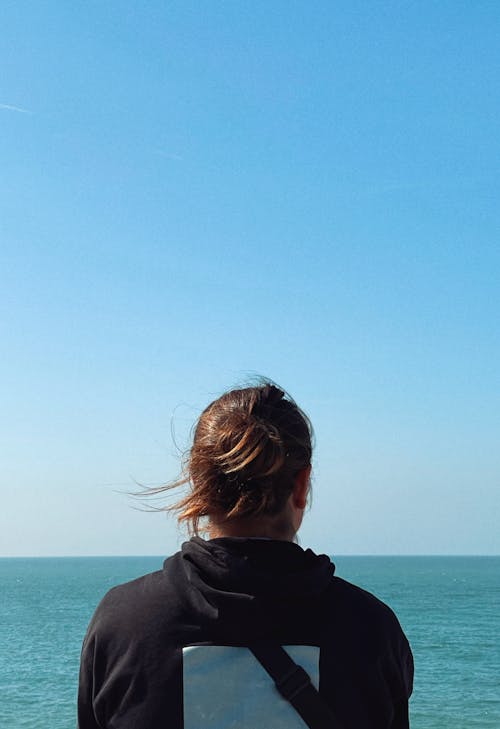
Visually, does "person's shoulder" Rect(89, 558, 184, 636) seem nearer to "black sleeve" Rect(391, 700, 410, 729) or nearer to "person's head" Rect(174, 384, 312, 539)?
"person's head" Rect(174, 384, 312, 539)

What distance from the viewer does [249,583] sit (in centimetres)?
181

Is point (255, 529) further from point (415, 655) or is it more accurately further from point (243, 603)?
point (415, 655)

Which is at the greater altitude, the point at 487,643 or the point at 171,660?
the point at 171,660

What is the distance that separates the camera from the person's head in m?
1.85

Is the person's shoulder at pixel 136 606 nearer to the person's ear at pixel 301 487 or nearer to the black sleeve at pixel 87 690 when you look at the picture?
the black sleeve at pixel 87 690

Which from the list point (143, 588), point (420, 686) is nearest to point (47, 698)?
point (420, 686)

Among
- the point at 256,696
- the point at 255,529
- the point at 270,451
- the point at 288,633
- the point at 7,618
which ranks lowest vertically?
the point at 7,618

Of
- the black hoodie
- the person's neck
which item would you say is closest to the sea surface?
the black hoodie

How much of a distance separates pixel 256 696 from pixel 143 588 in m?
0.32

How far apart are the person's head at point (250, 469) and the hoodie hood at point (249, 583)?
0.05 meters

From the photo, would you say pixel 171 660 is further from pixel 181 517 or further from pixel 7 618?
pixel 7 618

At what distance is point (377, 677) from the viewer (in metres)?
1.86

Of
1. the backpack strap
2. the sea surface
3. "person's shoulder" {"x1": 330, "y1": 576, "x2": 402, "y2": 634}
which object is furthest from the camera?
the sea surface

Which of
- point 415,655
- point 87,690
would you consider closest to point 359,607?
point 87,690
